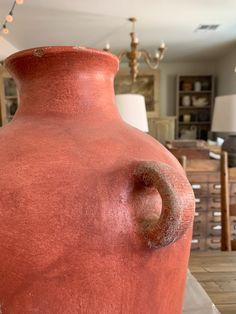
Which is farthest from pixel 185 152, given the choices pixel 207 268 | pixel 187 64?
pixel 187 64

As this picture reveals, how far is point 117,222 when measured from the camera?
0.36m

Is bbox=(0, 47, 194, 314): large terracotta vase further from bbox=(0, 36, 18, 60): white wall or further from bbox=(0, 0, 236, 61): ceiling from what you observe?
bbox=(0, 36, 18, 60): white wall

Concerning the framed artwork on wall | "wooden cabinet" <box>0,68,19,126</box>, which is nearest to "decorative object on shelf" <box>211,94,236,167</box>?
"wooden cabinet" <box>0,68,19,126</box>

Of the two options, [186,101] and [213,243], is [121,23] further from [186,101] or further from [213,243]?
[186,101]

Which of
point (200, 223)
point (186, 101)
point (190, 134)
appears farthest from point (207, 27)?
point (190, 134)

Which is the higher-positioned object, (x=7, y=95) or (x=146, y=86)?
(x=146, y=86)

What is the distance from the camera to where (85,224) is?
0.35 m

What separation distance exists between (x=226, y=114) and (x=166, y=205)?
2.03 metres

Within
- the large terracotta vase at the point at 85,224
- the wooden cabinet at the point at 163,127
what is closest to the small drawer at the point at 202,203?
the large terracotta vase at the point at 85,224

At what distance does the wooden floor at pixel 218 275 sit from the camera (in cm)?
78

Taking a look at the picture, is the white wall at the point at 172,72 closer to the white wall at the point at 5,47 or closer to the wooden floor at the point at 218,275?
the white wall at the point at 5,47

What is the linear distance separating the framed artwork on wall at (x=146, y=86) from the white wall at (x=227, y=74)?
1.26 meters

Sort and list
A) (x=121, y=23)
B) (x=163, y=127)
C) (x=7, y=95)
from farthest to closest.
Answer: (x=163, y=127) < (x=7, y=95) < (x=121, y=23)

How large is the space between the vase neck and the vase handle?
0.45ft
